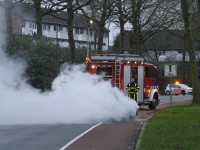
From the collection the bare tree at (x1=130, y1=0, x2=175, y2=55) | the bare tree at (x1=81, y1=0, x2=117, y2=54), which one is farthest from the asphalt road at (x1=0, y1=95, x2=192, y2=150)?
the bare tree at (x1=130, y1=0, x2=175, y2=55)

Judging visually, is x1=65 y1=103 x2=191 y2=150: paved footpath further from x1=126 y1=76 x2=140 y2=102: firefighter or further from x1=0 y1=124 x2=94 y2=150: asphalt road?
x1=126 y1=76 x2=140 y2=102: firefighter

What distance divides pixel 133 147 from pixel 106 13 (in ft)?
95.9

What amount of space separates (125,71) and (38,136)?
13110 millimetres

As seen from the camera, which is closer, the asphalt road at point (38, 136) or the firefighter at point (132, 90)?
the asphalt road at point (38, 136)

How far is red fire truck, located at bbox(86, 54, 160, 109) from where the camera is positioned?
26.9m

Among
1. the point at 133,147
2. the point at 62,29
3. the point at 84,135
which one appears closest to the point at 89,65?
the point at 84,135

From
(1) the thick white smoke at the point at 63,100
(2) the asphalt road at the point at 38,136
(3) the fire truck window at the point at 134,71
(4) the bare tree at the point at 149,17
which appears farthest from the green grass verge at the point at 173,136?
(4) the bare tree at the point at 149,17

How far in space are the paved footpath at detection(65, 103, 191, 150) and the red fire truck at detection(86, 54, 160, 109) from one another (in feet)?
20.7

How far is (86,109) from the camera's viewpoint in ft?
71.9

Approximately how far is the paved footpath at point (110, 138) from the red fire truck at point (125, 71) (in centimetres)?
632

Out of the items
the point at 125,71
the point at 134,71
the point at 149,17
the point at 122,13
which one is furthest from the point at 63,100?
the point at 149,17

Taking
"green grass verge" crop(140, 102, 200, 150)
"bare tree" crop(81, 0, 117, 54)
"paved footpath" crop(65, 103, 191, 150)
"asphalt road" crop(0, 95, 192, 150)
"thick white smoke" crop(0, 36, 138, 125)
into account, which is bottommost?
"paved footpath" crop(65, 103, 191, 150)

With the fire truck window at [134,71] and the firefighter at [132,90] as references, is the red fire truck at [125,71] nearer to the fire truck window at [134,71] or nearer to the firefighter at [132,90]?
the fire truck window at [134,71]

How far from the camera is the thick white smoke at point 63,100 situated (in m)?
20.4
